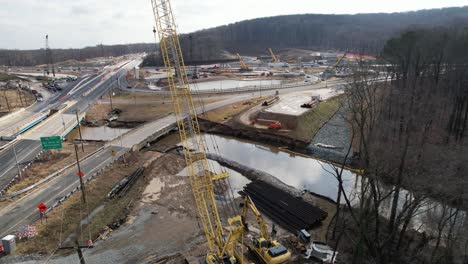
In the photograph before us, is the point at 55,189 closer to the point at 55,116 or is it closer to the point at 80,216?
the point at 80,216

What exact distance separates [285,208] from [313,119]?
111 ft

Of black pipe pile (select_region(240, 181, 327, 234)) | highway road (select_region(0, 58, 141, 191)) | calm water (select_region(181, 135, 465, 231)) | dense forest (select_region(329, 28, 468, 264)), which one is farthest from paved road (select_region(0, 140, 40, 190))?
dense forest (select_region(329, 28, 468, 264))

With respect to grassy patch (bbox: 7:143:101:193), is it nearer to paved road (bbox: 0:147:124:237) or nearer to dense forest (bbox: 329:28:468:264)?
paved road (bbox: 0:147:124:237)

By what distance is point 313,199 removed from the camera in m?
37.2

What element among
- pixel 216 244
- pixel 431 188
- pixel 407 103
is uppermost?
pixel 407 103

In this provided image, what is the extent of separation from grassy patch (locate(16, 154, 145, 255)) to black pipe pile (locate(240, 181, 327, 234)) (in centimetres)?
1466

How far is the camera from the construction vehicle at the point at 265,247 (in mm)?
22812

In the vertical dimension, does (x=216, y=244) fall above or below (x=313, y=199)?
above

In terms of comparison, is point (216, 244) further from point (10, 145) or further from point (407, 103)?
point (10, 145)

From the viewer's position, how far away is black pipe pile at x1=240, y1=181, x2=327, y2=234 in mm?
31562

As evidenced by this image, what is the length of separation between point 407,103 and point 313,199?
1858 cm

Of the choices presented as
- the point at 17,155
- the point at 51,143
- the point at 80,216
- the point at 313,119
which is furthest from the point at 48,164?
the point at 313,119

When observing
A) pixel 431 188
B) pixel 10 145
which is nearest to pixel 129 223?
pixel 431 188

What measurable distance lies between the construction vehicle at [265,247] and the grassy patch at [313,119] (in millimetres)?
33751
